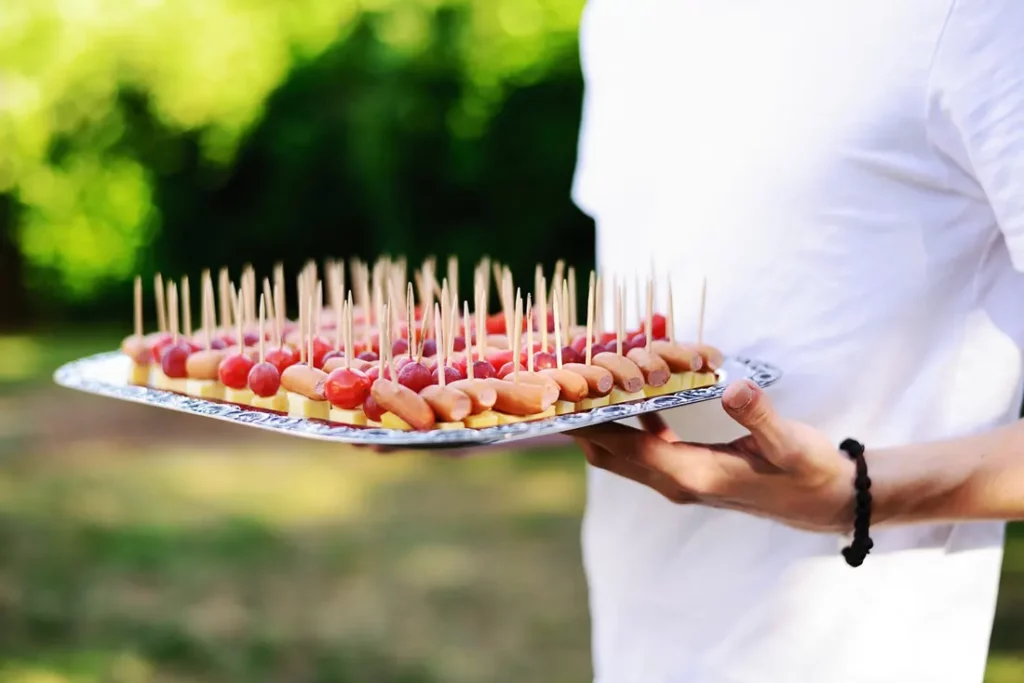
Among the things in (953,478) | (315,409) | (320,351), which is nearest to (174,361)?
(320,351)

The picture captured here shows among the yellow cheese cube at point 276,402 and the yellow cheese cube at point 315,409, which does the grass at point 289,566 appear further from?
the yellow cheese cube at point 315,409

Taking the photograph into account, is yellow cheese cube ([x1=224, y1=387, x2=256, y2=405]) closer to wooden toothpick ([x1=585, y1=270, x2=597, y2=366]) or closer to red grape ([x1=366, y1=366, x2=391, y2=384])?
red grape ([x1=366, y1=366, x2=391, y2=384])

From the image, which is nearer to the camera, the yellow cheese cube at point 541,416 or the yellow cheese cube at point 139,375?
the yellow cheese cube at point 541,416

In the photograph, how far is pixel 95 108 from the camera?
1135 cm

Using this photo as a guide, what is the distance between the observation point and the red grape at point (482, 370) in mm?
1788

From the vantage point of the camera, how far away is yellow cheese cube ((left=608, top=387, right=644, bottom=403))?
1774mm

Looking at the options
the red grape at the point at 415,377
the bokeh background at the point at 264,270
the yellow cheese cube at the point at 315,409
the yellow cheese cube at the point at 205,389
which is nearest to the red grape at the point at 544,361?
the red grape at the point at 415,377

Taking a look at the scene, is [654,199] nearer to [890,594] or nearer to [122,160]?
[890,594]

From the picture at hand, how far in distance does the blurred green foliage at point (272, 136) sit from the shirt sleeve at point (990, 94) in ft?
25.0

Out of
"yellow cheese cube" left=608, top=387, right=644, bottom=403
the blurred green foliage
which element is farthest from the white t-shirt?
the blurred green foliage

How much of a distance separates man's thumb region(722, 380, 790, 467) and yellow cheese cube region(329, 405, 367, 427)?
51cm

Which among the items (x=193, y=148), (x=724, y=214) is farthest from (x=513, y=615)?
(x=193, y=148)

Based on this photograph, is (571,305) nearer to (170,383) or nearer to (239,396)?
(239,396)

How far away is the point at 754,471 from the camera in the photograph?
1630 millimetres
